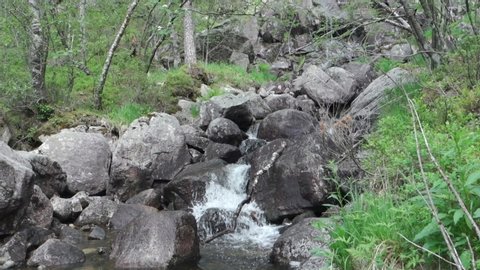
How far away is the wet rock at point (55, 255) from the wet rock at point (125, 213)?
5.50ft

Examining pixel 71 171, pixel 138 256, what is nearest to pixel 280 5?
pixel 138 256

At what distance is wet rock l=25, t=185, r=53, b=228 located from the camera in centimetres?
875

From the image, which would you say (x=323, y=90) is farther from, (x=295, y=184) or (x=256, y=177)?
(x=295, y=184)

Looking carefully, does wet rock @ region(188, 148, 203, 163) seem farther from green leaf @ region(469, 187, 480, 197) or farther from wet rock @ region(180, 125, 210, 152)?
green leaf @ region(469, 187, 480, 197)

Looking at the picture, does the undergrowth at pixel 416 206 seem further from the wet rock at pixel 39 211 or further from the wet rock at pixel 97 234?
the wet rock at pixel 39 211

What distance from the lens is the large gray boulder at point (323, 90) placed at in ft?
52.7

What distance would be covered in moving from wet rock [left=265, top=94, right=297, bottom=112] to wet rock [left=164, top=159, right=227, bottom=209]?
5.81m

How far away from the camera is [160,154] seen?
11.8 meters

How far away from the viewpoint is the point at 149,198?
10.5 metres

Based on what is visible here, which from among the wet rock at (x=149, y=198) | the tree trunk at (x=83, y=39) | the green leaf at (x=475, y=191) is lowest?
the wet rock at (x=149, y=198)

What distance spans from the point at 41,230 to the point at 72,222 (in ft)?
4.71

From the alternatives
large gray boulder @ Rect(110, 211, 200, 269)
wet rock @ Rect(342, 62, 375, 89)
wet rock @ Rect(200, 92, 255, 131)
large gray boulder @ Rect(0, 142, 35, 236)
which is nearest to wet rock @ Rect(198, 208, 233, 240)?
large gray boulder @ Rect(110, 211, 200, 269)

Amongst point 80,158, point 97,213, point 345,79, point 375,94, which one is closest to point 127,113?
point 80,158

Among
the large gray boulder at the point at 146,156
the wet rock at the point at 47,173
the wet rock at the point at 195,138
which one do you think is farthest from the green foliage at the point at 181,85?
the wet rock at the point at 47,173
